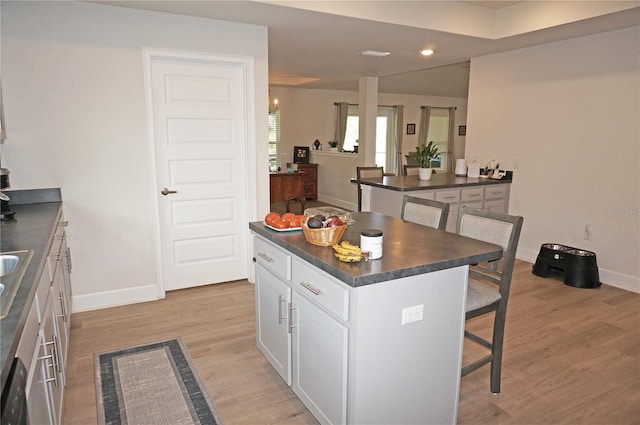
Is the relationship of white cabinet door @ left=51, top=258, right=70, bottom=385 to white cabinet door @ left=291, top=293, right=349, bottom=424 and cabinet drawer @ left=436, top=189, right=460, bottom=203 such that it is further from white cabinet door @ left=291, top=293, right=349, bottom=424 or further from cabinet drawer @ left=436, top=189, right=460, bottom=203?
cabinet drawer @ left=436, top=189, right=460, bottom=203

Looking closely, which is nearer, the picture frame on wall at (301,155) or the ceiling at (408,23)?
the ceiling at (408,23)

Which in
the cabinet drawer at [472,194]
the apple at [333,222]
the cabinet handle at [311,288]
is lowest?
the cabinet handle at [311,288]

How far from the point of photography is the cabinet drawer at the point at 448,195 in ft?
16.2

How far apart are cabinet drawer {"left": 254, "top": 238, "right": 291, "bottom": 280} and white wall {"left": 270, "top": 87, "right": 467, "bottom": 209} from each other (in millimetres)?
5570

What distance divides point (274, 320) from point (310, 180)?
22.4 ft

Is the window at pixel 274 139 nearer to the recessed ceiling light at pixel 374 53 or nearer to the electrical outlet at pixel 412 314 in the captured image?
the recessed ceiling light at pixel 374 53

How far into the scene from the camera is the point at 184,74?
12.5 feet

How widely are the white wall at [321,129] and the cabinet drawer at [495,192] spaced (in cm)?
319

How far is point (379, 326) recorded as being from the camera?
73.5 inches

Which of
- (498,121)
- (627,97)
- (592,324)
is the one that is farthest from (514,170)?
(592,324)

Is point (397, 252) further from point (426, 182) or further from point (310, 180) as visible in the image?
point (310, 180)

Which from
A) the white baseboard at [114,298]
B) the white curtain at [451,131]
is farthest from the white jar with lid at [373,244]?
the white curtain at [451,131]

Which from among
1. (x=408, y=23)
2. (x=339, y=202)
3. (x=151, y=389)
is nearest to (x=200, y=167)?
(x=151, y=389)

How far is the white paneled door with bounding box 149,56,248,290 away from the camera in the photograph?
12.5 feet
